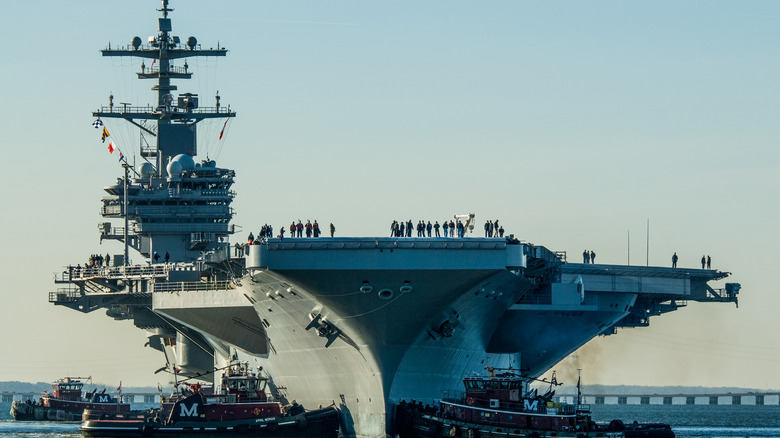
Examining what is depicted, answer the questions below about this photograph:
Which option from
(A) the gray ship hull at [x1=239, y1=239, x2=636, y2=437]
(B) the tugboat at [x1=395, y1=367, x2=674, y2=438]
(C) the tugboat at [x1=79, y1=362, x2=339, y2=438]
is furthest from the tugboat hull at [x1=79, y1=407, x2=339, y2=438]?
(B) the tugboat at [x1=395, y1=367, x2=674, y2=438]

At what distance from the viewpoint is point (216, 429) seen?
38125 mm

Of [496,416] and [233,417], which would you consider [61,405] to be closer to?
[233,417]

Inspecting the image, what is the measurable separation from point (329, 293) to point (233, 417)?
528 centimetres

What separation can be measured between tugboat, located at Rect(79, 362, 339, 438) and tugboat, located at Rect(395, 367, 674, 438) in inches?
99.9

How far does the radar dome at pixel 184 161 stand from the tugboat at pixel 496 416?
23.2 meters

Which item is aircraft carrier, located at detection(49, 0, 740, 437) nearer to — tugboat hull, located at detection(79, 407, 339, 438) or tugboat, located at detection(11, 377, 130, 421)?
tugboat hull, located at detection(79, 407, 339, 438)

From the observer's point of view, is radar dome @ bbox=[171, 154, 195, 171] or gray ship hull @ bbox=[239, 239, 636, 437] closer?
gray ship hull @ bbox=[239, 239, 636, 437]

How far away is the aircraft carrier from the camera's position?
34906 mm

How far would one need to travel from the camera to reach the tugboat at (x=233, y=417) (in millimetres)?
37938

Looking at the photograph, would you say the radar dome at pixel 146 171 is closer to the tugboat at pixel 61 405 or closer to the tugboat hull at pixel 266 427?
the tugboat at pixel 61 405

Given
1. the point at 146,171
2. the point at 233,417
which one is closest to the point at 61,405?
the point at 146,171

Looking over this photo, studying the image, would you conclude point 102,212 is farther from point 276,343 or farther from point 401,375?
point 401,375

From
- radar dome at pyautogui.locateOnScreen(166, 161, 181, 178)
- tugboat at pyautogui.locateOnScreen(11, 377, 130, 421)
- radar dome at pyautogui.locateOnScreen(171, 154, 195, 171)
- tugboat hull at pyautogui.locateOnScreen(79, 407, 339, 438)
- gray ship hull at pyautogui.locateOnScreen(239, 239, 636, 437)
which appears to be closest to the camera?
gray ship hull at pyautogui.locateOnScreen(239, 239, 636, 437)

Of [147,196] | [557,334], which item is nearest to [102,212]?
[147,196]
